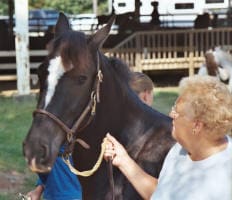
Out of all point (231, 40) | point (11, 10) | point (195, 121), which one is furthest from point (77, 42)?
point (11, 10)

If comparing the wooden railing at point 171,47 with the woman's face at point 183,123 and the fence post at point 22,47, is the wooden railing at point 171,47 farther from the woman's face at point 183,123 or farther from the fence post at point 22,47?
the woman's face at point 183,123

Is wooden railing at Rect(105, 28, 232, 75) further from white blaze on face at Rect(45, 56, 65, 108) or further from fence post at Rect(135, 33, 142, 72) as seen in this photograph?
white blaze on face at Rect(45, 56, 65, 108)

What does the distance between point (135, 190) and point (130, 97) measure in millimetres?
481

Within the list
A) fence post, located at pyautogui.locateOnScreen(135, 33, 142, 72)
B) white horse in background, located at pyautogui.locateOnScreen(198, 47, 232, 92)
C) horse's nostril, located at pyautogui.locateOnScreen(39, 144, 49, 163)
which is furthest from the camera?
fence post, located at pyautogui.locateOnScreen(135, 33, 142, 72)

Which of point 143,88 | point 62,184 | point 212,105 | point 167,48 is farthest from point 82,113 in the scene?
point 167,48

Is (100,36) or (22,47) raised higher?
(100,36)

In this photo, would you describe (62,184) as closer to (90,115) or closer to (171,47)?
(90,115)

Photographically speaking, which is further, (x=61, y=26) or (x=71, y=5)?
(x=71, y=5)

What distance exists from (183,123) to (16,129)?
29.0 ft

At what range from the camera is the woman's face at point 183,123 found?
2.75 m

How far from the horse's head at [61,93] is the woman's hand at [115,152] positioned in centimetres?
18

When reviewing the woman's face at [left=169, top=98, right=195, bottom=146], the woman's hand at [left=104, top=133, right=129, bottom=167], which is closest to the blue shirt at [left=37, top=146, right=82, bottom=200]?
the woman's hand at [left=104, top=133, right=129, bottom=167]

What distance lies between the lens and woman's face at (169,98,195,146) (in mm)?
2752

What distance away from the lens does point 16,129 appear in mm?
11375
